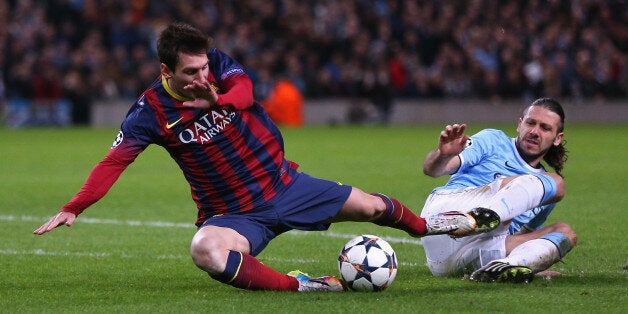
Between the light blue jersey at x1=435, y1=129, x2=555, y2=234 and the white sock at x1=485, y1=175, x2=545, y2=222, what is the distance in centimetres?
49

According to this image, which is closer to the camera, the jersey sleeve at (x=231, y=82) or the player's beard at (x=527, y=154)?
the jersey sleeve at (x=231, y=82)

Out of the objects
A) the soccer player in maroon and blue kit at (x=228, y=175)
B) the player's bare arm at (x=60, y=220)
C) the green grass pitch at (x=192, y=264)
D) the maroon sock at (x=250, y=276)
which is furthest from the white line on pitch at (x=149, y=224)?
the player's bare arm at (x=60, y=220)

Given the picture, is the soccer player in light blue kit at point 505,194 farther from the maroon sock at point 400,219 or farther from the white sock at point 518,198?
the maroon sock at point 400,219

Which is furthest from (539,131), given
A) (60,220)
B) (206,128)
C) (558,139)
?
(60,220)

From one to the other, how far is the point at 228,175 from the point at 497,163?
6.10ft

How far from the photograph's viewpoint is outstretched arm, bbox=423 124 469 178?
22.2ft

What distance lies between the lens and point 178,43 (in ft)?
20.3

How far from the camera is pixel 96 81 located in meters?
26.4

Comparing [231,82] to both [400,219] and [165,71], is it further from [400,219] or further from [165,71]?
[400,219]

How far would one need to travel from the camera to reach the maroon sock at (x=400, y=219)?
267 inches

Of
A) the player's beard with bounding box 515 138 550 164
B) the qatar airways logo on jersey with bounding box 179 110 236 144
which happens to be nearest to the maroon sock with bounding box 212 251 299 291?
the qatar airways logo on jersey with bounding box 179 110 236 144

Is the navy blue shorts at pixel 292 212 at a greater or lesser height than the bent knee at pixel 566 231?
greater

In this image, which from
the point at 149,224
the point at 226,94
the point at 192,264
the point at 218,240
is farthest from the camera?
the point at 149,224

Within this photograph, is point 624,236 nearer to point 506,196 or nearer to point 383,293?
point 506,196
